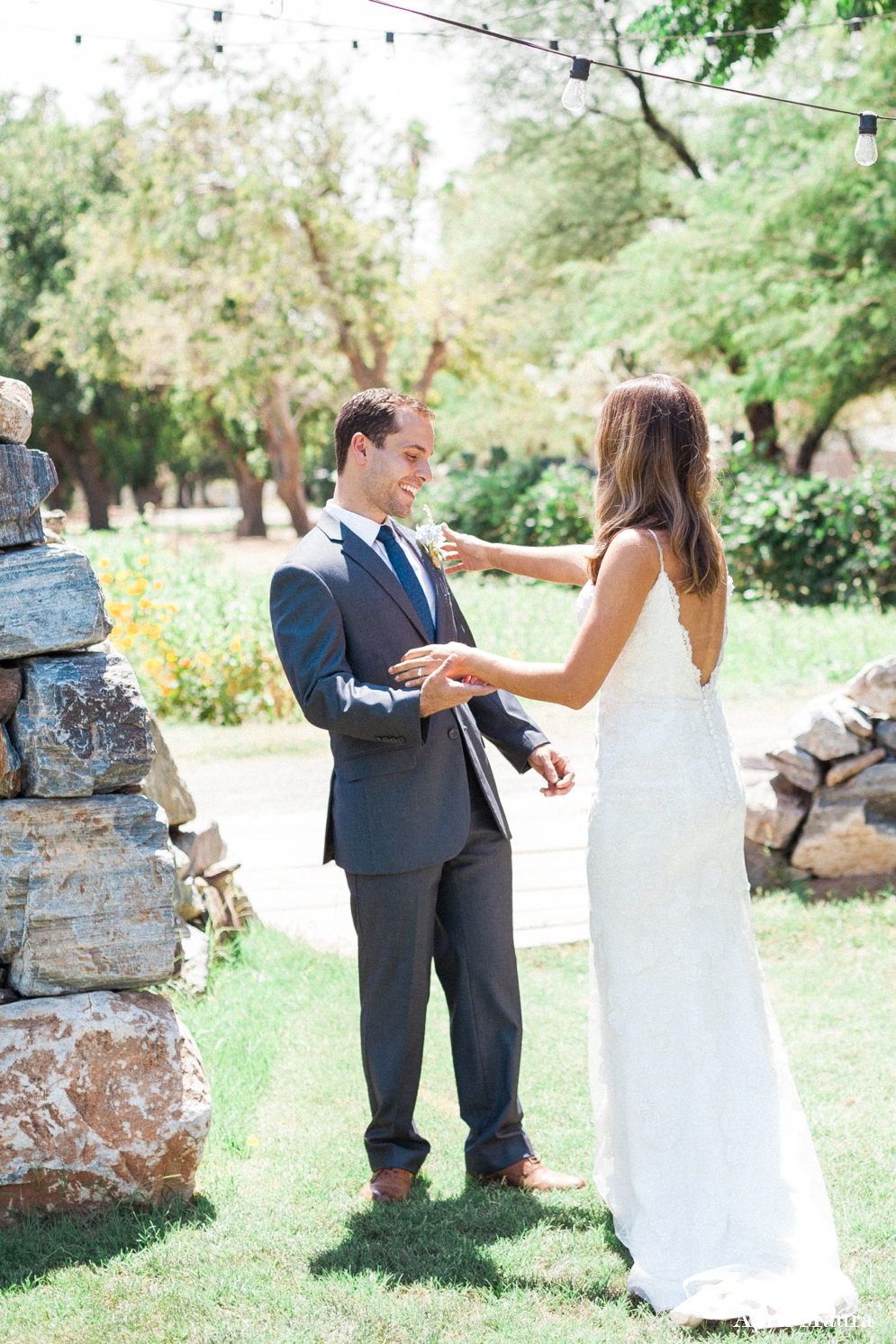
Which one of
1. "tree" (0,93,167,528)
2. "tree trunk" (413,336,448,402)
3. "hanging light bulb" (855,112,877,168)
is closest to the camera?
"hanging light bulb" (855,112,877,168)

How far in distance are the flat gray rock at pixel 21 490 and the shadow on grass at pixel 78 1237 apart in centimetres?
183

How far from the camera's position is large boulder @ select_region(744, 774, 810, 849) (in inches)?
249

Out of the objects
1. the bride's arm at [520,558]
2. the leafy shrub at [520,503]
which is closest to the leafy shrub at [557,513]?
the leafy shrub at [520,503]

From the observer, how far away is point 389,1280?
3121 mm

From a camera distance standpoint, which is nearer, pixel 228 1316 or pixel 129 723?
pixel 228 1316

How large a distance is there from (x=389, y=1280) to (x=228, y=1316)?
40 centimetres

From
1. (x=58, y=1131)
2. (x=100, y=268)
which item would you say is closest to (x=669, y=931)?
(x=58, y=1131)

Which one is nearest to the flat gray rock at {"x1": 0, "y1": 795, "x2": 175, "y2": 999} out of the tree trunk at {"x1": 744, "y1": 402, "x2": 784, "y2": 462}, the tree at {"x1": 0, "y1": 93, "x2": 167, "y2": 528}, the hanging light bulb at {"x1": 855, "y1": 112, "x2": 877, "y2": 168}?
the hanging light bulb at {"x1": 855, "y1": 112, "x2": 877, "y2": 168}

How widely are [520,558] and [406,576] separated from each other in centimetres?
43

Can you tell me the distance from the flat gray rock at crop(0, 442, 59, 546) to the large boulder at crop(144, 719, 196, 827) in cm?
174

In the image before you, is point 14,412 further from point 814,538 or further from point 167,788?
point 814,538

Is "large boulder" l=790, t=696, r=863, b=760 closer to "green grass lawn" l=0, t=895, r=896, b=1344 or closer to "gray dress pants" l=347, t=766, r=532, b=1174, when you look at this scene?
"green grass lawn" l=0, t=895, r=896, b=1344

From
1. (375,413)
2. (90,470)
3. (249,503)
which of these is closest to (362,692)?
(375,413)

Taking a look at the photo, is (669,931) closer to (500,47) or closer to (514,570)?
(514,570)
